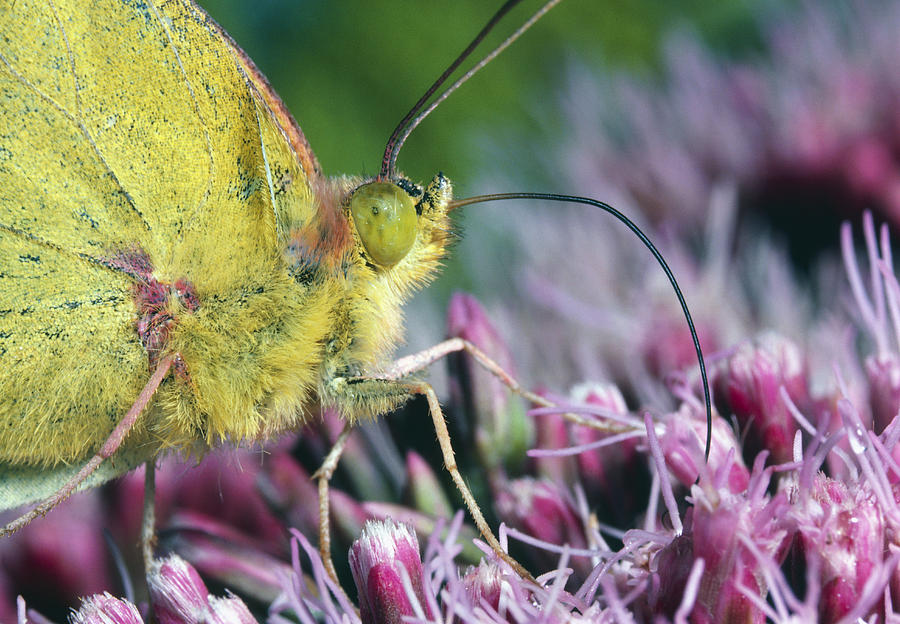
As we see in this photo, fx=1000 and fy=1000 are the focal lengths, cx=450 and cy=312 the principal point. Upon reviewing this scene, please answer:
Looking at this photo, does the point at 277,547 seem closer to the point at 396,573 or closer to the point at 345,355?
the point at 345,355

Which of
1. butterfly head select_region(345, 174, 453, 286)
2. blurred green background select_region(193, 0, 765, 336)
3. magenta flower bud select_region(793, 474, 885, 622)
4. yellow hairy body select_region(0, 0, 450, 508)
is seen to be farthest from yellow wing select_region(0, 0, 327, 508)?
blurred green background select_region(193, 0, 765, 336)

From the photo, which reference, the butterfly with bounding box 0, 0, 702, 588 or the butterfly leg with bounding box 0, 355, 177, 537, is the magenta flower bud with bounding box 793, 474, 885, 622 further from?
the butterfly leg with bounding box 0, 355, 177, 537

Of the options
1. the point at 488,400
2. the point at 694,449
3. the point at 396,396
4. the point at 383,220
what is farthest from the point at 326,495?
the point at 694,449

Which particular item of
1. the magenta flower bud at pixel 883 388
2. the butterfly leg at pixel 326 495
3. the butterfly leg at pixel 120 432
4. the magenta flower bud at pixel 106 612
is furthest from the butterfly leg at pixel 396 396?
the magenta flower bud at pixel 883 388

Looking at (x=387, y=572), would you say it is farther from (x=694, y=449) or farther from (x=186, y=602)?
(x=694, y=449)

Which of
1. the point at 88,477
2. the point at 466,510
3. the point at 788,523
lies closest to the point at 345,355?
the point at 466,510
